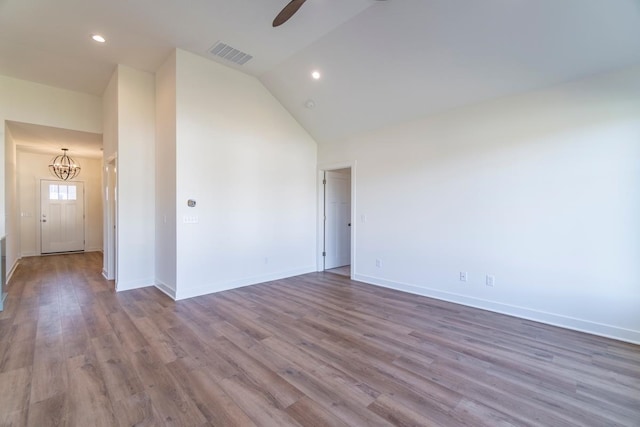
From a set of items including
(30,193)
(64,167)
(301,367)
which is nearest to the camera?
(301,367)

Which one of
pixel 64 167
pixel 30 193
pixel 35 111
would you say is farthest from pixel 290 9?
pixel 30 193

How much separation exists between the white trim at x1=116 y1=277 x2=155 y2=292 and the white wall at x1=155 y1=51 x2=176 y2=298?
6.7 inches

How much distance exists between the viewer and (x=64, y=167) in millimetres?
7895

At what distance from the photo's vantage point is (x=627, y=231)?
2.79 meters

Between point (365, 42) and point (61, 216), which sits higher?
point (365, 42)

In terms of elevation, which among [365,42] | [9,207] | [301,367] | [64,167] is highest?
[365,42]

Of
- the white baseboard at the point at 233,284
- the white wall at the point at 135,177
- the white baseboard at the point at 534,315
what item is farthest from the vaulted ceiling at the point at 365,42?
the white baseboard at the point at 233,284

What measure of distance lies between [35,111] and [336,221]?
5.82 meters

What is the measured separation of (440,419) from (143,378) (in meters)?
2.14

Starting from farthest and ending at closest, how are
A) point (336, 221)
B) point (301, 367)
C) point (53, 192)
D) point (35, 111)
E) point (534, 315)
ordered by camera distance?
1. point (53, 192)
2. point (336, 221)
3. point (35, 111)
4. point (534, 315)
5. point (301, 367)

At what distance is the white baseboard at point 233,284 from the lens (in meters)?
4.09

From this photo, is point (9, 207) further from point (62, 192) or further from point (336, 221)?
point (336, 221)

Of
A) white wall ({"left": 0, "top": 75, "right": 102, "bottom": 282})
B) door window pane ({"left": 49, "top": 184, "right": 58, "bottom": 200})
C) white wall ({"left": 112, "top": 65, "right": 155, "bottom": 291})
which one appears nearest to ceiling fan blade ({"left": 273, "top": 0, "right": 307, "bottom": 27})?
white wall ({"left": 112, "top": 65, "right": 155, "bottom": 291})

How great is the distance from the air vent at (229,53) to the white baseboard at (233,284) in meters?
3.37
